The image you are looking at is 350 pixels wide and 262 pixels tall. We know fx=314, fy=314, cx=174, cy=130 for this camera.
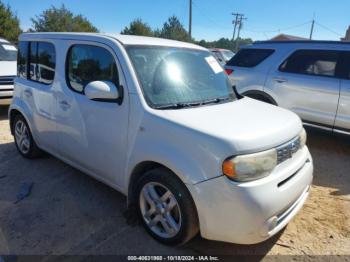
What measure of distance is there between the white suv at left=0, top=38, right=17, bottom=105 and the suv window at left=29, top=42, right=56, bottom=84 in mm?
3556

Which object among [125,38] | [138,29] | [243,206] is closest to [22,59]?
[125,38]

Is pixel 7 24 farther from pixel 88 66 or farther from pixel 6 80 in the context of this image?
pixel 88 66

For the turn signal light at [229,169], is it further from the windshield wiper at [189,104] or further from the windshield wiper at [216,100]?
the windshield wiper at [216,100]

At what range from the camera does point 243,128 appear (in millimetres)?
2527

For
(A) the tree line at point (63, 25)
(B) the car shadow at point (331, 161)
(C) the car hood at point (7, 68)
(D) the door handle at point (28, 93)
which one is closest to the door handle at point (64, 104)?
(D) the door handle at point (28, 93)

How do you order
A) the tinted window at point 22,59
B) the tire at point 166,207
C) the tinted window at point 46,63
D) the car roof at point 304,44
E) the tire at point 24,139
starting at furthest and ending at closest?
1. the car roof at point 304,44
2. the tire at point 24,139
3. the tinted window at point 22,59
4. the tinted window at point 46,63
5. the tire at point 166,207

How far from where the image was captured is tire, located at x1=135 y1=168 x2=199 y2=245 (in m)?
2.56

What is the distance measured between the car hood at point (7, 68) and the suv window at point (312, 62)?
634cm

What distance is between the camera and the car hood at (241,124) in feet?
A: 7.82

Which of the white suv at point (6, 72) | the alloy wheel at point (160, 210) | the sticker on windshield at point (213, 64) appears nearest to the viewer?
the alloy wheel at point (160, 210)

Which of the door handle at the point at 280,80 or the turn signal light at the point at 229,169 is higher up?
the door handle at the point at 280,80

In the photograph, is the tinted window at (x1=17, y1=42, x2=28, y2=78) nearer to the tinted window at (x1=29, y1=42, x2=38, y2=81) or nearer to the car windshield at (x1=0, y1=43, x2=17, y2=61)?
the tinted window at (x1=29, y1=42, x2=38, y2=81)

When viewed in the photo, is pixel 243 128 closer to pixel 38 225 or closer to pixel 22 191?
pixel 38 225

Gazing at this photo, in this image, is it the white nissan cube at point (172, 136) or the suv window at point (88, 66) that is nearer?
the white nissan cube at point (172, 136)
